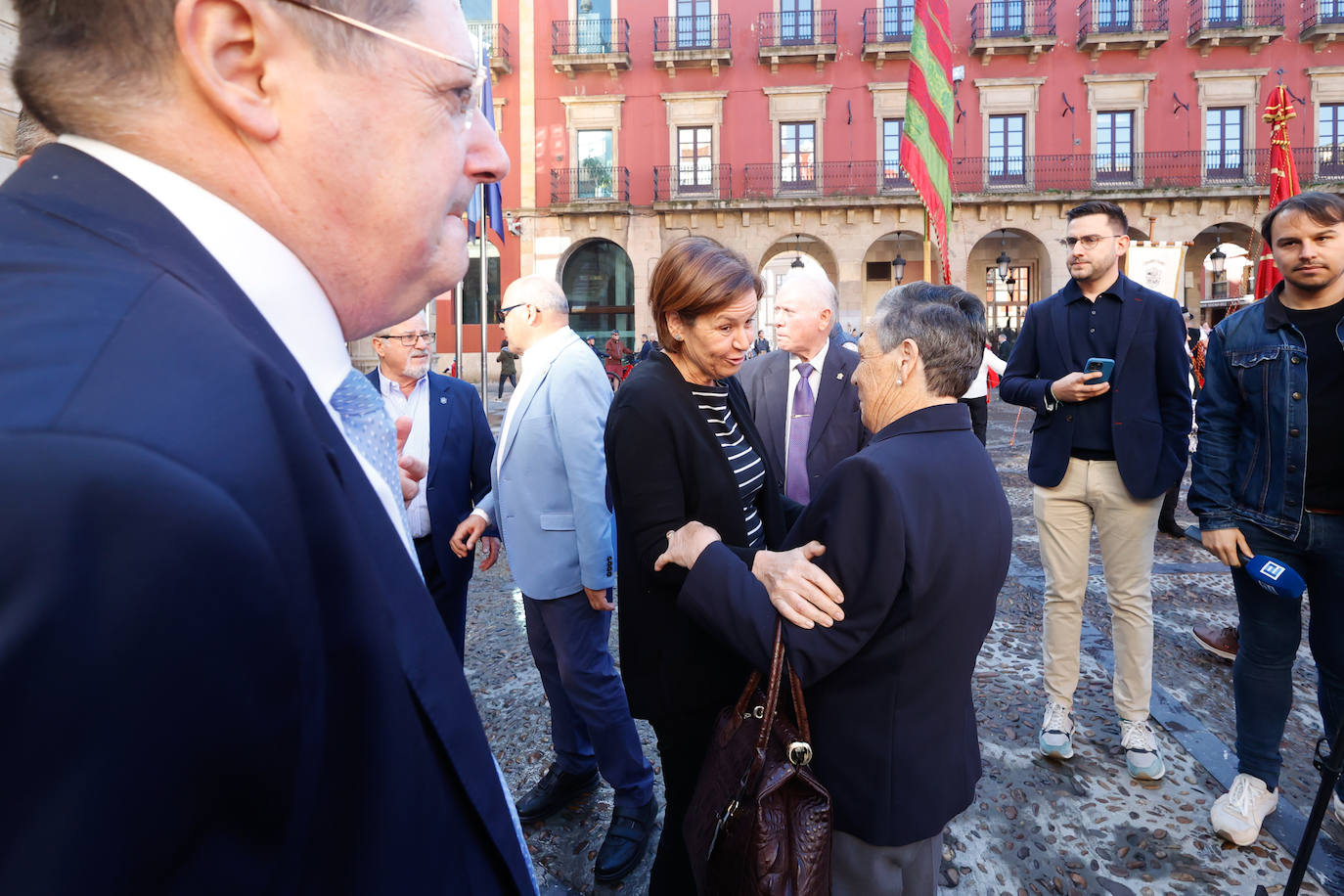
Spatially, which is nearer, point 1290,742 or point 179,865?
point 179,865

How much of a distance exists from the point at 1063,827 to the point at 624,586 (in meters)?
1.99

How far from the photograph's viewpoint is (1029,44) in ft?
72.5

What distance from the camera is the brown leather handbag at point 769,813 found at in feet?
4.89

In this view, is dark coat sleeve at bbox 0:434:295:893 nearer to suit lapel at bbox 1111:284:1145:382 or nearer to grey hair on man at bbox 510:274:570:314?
grey hair on man at bbox 510:274:570:314

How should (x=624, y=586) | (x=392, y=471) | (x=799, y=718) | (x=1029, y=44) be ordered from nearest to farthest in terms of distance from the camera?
1. (x=392, y=471)
2. (x=799, y=718)
3. (x=624, y=586)
4. (x=1029, y=44)

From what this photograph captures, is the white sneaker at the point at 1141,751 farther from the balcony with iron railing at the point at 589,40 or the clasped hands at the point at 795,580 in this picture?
the balcony with iron railing at the point at 589,40

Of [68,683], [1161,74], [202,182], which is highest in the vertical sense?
[1161,74]

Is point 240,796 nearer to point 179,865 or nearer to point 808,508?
point 179,865

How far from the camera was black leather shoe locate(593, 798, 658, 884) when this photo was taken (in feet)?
8.48

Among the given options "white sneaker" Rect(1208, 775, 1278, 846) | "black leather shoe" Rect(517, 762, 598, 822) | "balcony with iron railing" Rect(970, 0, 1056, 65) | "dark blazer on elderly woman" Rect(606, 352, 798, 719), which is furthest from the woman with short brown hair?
"balcony with iron railing" Rect(970, 0, 1056, 65)

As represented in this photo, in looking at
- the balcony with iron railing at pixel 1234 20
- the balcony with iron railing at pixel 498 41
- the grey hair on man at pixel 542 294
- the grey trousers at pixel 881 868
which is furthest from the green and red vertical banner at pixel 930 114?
the balcony with iron railing at pixel 1234 20

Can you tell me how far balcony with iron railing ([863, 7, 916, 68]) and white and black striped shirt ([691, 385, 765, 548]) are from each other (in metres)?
23.9

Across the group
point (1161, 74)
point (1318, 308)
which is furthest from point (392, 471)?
point (1161, 74)

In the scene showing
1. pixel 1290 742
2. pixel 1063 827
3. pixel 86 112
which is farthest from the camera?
pixel 1290 742
